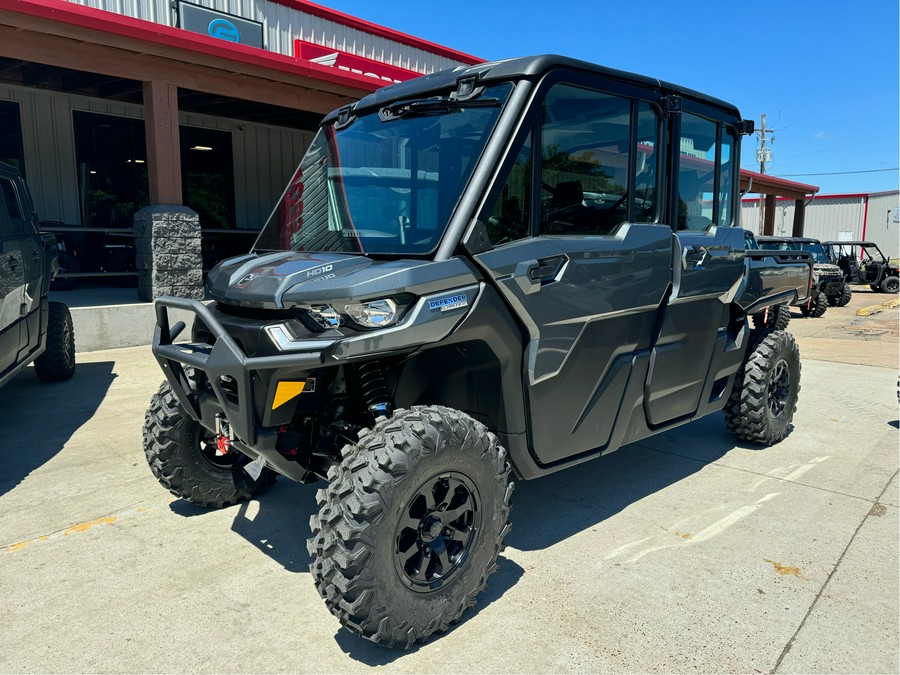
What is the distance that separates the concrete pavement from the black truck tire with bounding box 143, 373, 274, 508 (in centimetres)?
15

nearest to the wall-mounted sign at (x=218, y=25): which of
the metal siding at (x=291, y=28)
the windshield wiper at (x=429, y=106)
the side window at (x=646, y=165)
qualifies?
the metal siding at (x=291, y=28)

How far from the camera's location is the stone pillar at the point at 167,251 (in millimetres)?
9039

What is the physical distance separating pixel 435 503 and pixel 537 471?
67cm

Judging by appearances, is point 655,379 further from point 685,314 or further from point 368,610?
point 368,610

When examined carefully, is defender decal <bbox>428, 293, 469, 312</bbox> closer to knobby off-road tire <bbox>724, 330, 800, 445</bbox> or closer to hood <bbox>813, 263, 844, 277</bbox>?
knobby off-road tire <bbox>724, 330, 800, 445</bbox>

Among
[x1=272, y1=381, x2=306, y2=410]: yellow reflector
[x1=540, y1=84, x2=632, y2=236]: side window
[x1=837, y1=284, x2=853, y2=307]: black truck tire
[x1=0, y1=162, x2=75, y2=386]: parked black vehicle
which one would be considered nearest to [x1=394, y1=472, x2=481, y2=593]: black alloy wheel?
[x1=272, y1=381, x2=306, y2=410]: yellow reflector

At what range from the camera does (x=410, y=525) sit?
101 inches

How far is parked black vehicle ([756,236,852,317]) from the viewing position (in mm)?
15781

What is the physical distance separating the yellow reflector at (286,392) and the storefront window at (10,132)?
11773 mm

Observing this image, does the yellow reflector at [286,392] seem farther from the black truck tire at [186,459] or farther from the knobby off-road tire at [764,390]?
the knobby off-road tire at [764,390]

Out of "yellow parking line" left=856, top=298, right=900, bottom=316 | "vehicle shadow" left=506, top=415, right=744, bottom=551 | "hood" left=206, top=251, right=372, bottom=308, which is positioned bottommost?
"yellow parking line" left=856, top=298, right=900, bottom=316

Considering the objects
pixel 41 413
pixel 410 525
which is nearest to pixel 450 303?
pixel 410 525

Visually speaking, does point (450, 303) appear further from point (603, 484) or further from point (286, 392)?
point (603, 484)

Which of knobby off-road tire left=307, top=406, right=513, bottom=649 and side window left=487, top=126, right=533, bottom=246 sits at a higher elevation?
side window left=487, top=126, right=533, bottom=246
